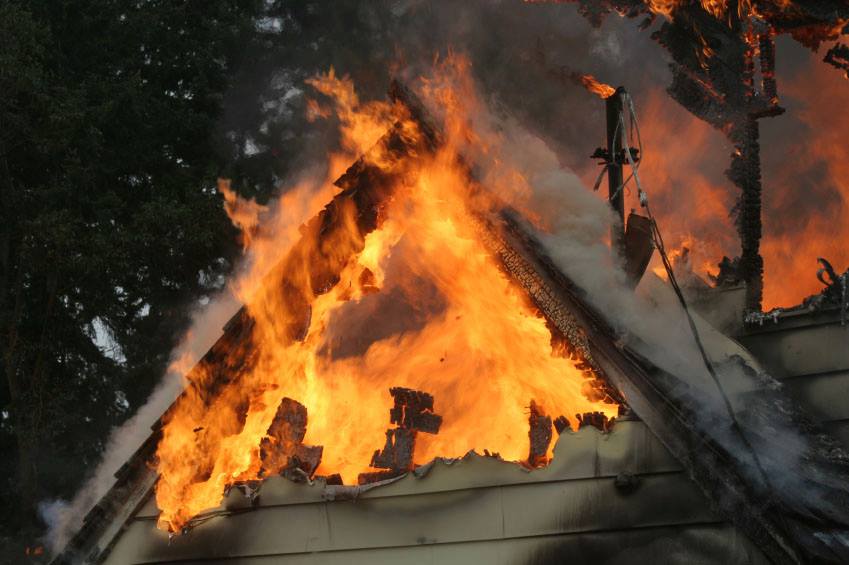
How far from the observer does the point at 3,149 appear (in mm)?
17750

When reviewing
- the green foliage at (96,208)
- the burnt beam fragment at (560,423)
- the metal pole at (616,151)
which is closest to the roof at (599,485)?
the burnt beam fragment at (560,423)

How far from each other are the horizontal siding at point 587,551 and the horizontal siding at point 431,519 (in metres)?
0.05

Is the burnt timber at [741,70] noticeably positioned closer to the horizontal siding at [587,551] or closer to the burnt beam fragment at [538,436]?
the burnt beam fragment at [538,436]

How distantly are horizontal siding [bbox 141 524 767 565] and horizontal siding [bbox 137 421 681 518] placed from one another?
1.35 ft

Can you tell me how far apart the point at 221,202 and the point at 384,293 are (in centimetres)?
958

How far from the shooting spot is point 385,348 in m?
9.51

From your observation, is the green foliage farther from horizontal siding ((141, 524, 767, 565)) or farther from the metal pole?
horizontal siding ((141, 524, 767, 565))

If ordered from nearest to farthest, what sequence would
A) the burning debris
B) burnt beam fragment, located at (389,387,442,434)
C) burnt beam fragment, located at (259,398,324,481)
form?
burnt beam fragment, located at (259,398,324,481), the burning debris, burnt beam fragment, located at (389,387,442,434)

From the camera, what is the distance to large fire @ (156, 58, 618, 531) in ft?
25.0

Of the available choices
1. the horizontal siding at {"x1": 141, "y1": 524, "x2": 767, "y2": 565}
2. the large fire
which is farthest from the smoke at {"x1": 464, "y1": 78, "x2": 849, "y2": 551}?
the large fire

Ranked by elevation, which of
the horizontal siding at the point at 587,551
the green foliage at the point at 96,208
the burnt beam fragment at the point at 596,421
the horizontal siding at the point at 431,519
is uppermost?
the green foliage at the point at 96,208

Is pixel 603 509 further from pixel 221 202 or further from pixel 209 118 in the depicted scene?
pixel 209 118

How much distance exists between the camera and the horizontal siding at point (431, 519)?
6.30 meters

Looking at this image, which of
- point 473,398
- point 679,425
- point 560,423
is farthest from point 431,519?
point 473,398
